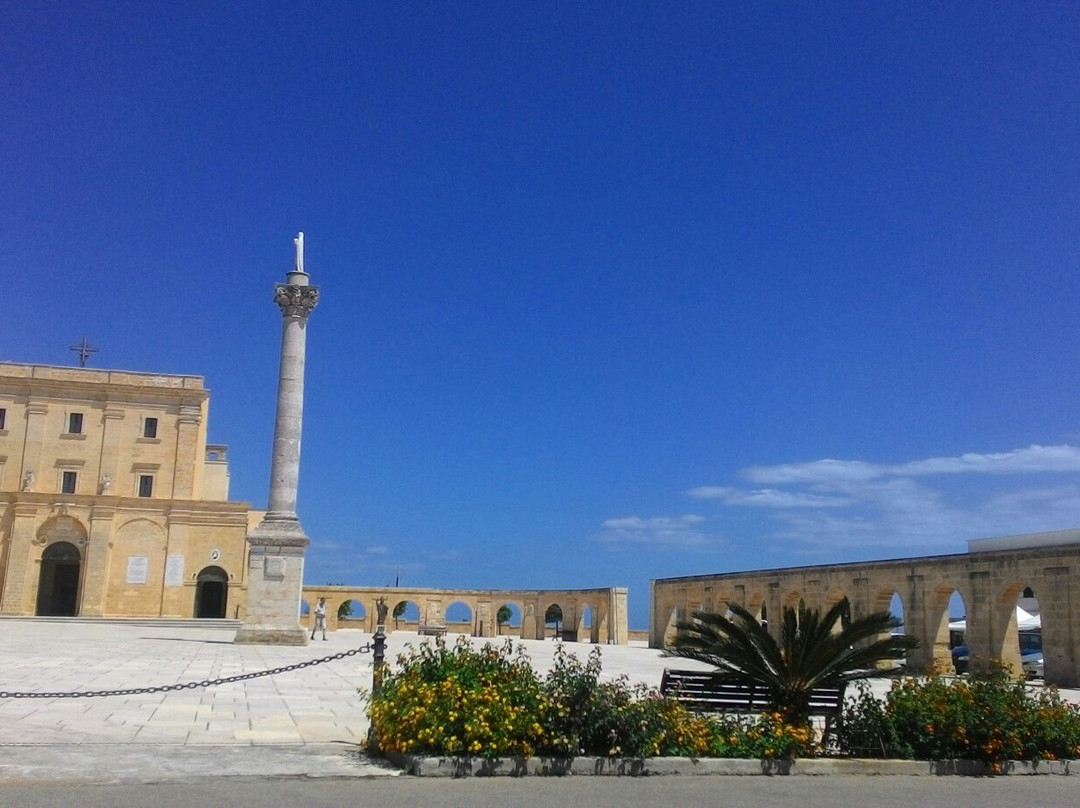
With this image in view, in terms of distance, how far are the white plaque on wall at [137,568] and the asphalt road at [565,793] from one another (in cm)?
4189

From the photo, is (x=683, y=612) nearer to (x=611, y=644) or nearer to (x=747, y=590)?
(x=747, y=590)

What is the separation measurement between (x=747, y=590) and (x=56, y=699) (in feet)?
79.8

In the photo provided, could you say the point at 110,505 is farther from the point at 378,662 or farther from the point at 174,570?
the point at 378,662

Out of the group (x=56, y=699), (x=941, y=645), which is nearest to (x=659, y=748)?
(x=56, y=699)

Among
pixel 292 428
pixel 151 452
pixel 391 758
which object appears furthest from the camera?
pixel 151 452

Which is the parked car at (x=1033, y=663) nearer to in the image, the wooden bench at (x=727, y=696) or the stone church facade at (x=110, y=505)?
the wooden bench at (x=727, y=696)

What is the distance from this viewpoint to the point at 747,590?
33.0 metres

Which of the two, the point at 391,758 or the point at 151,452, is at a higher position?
the point at 151,452

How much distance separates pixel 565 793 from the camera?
A: 781 cm

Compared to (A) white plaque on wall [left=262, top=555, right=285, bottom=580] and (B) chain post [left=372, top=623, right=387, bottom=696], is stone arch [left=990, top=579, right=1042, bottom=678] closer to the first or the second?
(B) chain post [left=372, top=623, right=387, bottom=696]

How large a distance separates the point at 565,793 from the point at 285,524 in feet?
70.4

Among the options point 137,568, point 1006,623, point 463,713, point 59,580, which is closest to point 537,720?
point 463,713

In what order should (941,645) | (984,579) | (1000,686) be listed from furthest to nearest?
(941,645) < (984,579) < (1000,686)

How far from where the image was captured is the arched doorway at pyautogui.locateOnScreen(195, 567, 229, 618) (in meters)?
47.1
